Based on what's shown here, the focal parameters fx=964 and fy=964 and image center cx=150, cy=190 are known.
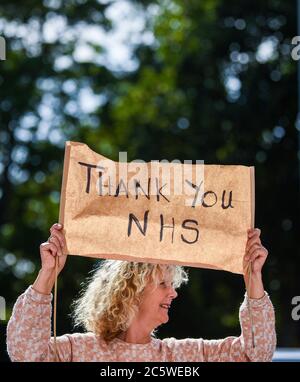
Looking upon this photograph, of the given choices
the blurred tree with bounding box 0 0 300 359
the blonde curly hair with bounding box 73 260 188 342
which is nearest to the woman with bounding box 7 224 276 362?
the blonde curly hair with bounding box 73 260 188 342

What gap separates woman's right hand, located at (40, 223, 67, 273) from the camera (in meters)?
2.53

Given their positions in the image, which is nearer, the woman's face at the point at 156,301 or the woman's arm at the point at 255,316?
the woman's arm at the point at 255,316

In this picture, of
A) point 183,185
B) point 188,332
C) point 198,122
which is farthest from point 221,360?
point 198,122

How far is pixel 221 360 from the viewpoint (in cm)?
264

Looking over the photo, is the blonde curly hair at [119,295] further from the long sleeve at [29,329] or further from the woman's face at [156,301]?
the long sleeve at [29,329]

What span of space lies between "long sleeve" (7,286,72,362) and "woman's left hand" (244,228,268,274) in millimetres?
558

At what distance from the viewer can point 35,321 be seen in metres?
2.51

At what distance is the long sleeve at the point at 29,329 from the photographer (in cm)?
251

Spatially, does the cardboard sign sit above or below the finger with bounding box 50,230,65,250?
above

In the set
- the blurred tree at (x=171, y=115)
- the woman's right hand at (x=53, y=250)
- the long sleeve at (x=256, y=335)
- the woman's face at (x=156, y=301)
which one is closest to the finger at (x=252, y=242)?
the long sleeve at (x=256, y=335)

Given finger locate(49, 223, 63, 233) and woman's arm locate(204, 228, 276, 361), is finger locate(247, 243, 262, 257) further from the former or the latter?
finger locate(49, 223, 63, 233)

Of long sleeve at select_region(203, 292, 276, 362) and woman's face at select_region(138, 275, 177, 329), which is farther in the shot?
woman's face at select_region(138, 275, 177, 329)

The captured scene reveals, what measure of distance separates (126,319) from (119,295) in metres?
0.07

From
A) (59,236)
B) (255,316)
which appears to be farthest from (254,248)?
(59,236)
